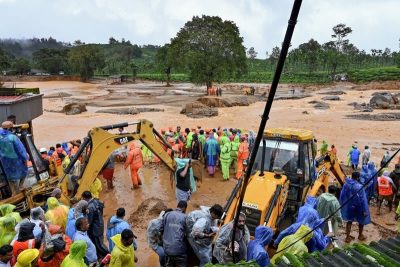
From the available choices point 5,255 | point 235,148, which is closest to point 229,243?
point 5,255

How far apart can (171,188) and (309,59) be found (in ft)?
242

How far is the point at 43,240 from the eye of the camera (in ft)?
17.5

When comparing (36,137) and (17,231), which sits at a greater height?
(17,231)

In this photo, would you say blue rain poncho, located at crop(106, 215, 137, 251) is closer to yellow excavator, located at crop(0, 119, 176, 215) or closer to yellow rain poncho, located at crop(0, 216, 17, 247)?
yellow rain poncho, located at crop(0, 216, 17, 247)

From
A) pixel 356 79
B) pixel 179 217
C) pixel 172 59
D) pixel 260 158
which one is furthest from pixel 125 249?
pixel 356 79

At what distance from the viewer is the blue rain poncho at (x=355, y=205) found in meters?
8.06

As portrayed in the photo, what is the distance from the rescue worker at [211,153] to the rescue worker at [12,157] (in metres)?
6.30

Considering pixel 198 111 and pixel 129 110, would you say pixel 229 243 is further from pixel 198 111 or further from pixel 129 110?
pixel 129 110

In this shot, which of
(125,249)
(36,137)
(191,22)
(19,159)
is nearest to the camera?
(125,249)

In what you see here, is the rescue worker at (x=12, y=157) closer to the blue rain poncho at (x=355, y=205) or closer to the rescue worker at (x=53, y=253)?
the rescue worker at (x=53, y=253)

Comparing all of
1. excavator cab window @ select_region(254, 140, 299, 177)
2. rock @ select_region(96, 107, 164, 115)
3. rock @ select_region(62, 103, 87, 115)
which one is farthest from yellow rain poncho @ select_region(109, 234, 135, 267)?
rock @ select_region(62, 103, 87, 115)

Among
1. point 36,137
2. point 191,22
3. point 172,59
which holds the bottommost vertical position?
point 36,137

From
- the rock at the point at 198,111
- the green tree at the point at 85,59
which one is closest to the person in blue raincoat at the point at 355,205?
the rock at the point at 198,111

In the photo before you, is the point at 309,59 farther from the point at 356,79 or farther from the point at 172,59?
the point at 172,59
